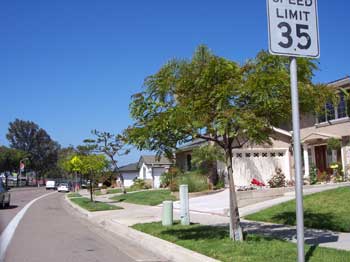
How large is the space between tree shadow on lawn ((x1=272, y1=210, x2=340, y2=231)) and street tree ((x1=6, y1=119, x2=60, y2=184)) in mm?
125353

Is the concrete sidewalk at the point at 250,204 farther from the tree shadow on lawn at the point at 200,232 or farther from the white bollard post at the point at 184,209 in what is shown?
the tree shadow on lawn at the point at 200,232

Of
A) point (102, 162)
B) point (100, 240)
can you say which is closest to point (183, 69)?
point (100, 240)

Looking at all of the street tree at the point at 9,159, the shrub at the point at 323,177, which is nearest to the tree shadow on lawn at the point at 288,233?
the shrub at the point at 323,177

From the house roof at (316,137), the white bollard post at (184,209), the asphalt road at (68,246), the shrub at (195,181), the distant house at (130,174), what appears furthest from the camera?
the distant house at (130,174)

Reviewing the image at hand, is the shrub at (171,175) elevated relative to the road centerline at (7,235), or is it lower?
elevated

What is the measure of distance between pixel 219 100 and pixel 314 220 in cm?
572

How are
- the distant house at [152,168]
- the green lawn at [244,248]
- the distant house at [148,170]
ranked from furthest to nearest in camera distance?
the distant house at [148,170] → the distant house at [152,168] → the green lawn at [244,248]

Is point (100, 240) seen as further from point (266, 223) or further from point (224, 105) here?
point (224, 105)

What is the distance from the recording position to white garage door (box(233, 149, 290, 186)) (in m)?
28.5

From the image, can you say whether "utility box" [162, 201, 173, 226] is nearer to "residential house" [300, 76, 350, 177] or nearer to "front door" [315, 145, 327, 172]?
"residential house" [300, 76, 350, 177]

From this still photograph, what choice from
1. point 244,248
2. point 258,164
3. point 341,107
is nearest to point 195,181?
point 258,164

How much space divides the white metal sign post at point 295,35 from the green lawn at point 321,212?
266 inches

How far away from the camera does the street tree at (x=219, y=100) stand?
A: 9.60 metres

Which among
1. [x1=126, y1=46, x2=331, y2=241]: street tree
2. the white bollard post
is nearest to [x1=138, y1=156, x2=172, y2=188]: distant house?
the white bollard post
